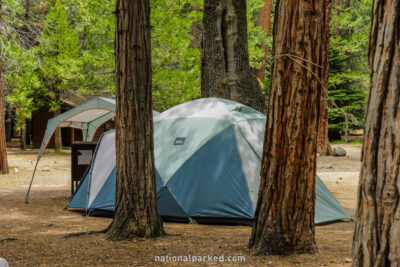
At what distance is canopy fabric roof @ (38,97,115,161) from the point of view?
32.9ft

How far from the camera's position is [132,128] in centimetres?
570

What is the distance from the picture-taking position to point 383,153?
2189 millimetres

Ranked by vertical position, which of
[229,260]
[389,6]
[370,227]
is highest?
[389,6]

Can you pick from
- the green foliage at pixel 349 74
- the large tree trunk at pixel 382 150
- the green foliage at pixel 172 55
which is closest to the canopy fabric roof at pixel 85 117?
the green foliage at pixel 172 55

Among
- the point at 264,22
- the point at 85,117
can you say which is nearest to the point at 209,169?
the point at 85,117

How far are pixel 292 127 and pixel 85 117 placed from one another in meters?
8.61

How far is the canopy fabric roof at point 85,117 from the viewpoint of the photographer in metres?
10.0

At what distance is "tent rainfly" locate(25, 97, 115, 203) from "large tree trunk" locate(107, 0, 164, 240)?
14.3 ft

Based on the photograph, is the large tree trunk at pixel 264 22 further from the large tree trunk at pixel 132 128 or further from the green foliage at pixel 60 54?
the large tree trunk at pixel 132 128

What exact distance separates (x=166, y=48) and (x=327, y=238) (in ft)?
51.3

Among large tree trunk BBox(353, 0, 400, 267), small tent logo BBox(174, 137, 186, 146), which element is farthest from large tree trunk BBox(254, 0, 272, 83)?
large tree trunk BBox(353, 0, 400, 267)

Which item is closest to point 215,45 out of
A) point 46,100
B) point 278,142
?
point 278,142

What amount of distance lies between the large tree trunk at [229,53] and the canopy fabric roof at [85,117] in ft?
8.11

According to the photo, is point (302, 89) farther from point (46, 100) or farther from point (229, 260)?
point (46, 100)
